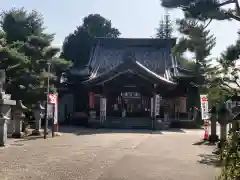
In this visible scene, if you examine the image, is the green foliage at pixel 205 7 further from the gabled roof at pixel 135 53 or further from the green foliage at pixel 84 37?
the green foliage at pixel 84 37

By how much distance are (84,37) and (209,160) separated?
4557 cm

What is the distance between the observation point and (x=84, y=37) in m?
53.7

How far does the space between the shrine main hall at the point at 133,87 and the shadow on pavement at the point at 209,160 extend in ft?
47.1

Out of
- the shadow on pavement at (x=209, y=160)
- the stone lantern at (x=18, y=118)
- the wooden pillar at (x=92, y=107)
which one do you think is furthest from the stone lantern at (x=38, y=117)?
the shadow on pavement at (x=209, y=160)

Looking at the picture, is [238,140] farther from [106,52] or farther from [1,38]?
[106,52]

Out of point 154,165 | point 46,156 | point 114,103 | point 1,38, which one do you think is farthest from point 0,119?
point 114,103

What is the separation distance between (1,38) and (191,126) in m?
18.0

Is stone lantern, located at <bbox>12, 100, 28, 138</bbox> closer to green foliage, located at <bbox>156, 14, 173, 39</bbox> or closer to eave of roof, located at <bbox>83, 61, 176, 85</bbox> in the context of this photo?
eave of roof, located at <bbox>83, 61, 176, 85</bbox>

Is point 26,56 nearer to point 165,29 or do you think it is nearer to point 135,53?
point 135,53

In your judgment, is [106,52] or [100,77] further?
[106,52]

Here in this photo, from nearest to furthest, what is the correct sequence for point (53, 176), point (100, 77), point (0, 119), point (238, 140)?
point (238, 140), point (53, 176), point (0, 119), point (100, 77)

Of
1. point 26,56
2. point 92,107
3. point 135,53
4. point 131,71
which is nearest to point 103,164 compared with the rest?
point 26,56

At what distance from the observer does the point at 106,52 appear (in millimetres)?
35219

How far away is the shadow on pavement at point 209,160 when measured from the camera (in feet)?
32.0
